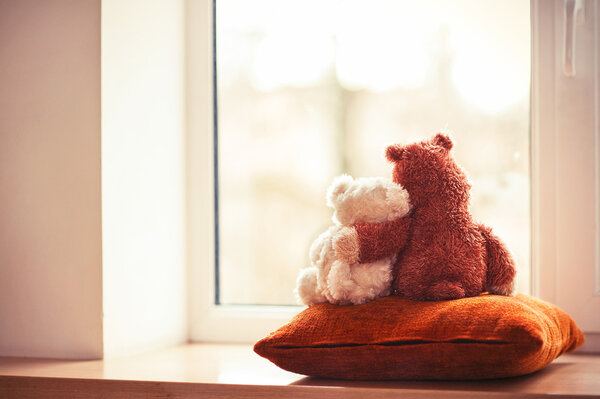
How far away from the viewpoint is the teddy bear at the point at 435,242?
0.91 metres

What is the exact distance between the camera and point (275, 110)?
1334mm

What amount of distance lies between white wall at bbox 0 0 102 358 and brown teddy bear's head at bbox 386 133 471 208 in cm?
57

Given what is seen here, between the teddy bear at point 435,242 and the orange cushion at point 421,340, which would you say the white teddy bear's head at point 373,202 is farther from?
the orange cushion at point 421,340

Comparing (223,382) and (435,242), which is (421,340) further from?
(223,382)

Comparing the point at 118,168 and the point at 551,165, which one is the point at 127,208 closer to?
the point at 118,168

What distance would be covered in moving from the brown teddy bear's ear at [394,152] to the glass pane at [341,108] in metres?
0.26

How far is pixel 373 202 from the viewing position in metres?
0.92

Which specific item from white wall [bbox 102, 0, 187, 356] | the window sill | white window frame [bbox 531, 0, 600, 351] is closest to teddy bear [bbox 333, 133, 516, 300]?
the window sill

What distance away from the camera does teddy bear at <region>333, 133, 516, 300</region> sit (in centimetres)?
91

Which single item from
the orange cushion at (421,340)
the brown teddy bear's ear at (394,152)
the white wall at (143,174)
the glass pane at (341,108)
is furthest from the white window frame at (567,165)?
the white wall at (143,174)

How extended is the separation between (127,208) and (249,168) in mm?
312

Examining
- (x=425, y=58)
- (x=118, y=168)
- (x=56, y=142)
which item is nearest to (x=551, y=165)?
(x=425, y=58)

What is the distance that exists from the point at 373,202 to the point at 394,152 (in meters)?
0.11

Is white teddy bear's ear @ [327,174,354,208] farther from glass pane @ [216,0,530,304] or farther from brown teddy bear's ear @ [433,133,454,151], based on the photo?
glass pane @ [216,0,530,304]
